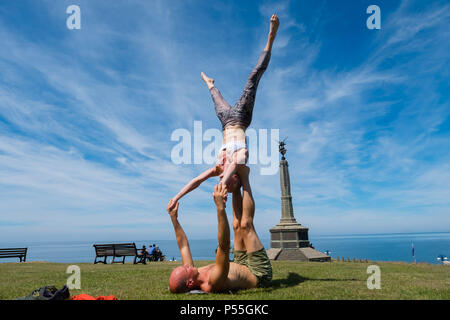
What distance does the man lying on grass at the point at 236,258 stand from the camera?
13.9 feet

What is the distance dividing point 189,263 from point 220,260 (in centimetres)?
106

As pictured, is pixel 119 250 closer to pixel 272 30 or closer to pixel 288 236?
pixel 272 30

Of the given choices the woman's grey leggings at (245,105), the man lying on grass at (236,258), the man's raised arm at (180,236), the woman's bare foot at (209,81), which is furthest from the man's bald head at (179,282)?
the woman's bare foot at (209,81)

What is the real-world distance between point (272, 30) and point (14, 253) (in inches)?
703

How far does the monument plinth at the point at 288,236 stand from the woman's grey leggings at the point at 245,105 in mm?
16631

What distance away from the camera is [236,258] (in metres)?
5.74

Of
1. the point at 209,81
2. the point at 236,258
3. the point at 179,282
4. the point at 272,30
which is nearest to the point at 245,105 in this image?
the point at 209,81

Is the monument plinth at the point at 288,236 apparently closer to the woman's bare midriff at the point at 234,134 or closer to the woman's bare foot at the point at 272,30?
the woman's bare midriff at the point at 234,134

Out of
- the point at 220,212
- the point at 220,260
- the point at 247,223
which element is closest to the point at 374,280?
the point at 247,223

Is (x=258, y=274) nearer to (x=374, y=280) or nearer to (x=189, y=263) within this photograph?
(x=189, y=263)

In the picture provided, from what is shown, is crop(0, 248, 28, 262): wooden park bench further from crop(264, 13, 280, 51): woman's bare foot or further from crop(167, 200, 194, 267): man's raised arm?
crop(264, 13, 280, 51): woman's bare foot

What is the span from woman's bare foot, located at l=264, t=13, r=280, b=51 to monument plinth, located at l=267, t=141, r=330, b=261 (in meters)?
17.0

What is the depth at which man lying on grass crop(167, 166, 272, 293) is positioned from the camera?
4.24 m
